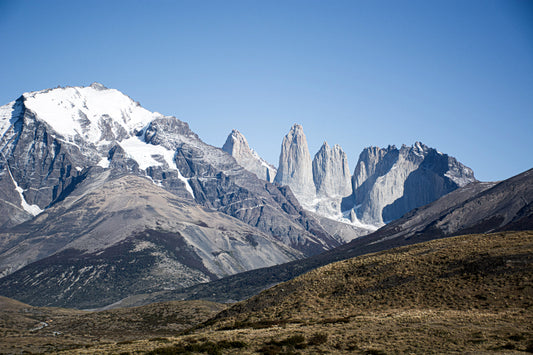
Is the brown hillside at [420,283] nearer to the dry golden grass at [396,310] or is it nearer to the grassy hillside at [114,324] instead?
the dry golden grass at [396,310]

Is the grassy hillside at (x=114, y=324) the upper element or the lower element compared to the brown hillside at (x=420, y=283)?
lower

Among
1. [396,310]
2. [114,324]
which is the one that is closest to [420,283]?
[396,310]

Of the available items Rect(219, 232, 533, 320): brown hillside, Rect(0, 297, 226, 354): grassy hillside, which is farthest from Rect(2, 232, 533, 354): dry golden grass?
Rect(0, 297, 226, 354): grassy hillside

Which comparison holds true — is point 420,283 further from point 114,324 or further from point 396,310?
point 114,324

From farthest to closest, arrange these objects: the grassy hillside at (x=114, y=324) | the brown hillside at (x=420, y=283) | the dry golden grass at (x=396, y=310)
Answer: the grassy hillside at (x=114, y=324) < the brown hillside at (x=420, y=283) < the dry golden grass at (x=396, y=310)

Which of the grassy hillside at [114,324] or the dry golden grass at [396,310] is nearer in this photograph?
the dry golden grass at [396,310]

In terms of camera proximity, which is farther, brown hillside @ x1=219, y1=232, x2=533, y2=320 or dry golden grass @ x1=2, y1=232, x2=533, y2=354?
brown hillside @ x1=219, y1=232, x2=533, y2=320

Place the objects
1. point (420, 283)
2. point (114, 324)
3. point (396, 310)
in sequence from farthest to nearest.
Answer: point (114, 324) → point (420, 283) → point (396, 310)

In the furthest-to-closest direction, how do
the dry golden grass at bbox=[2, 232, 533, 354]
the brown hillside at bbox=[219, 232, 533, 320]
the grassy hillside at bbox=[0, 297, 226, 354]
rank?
the grassy hillside at bbox=[0, 297, 226, 354], the brown hillside at bbox=[219, 232, 533, 320], the dry golden grass at bbox=[2, 232, 533, 354]

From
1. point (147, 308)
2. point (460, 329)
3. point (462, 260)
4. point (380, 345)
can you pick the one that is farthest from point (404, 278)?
point (147, 308)

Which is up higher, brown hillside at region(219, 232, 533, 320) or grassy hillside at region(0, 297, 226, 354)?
brown hillside at region(219, 232, 533, 320)

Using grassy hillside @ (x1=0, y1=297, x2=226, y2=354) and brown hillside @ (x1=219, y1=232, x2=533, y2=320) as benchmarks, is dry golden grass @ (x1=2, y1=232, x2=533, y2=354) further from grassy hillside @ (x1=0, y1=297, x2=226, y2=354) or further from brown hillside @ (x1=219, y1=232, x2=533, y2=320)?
grassy hillside @ (x1=0, y1=297, x2=226, y2=354)

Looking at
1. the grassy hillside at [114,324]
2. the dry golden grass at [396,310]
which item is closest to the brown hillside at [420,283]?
the dry golden grass at [396,310]

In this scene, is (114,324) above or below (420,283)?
below
